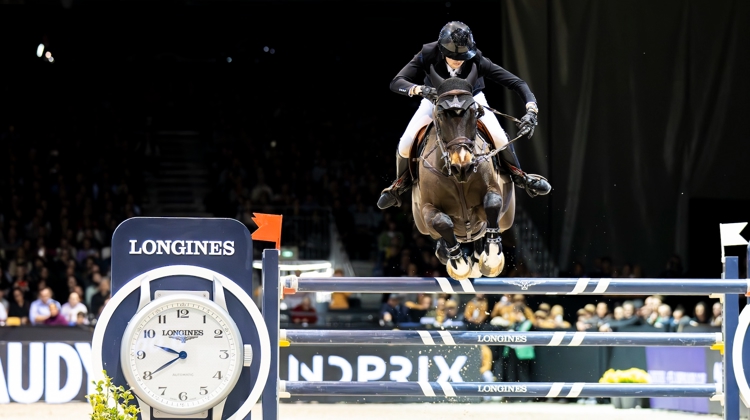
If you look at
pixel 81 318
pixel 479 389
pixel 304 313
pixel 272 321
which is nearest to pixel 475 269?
pixel 479 389

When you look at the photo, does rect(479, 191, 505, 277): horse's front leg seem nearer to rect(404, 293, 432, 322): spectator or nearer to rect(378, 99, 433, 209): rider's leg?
rect(378, 99, 433, 209): rider's leg

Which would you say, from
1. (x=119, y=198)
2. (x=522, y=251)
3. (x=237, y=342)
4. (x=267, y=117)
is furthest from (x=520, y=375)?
(x=267, y=117)

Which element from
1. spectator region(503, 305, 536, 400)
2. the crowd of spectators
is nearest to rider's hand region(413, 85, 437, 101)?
spectator region(503, 305, 536, 400)

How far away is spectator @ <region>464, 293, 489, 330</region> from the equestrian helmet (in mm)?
5042

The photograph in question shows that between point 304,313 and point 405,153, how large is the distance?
586 centimetres

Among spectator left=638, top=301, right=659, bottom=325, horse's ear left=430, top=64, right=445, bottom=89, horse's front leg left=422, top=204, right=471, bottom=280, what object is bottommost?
spectator left=638, top=301, right=659, bottom=325

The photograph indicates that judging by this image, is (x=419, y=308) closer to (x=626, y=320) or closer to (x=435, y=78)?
(x=626, y=320)

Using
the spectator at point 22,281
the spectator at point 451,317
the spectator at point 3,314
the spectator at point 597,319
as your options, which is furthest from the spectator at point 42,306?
the spectator at point 597,319

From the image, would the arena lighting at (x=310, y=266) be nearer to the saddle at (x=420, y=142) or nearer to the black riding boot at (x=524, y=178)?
the saddle at (x=420, y=142)

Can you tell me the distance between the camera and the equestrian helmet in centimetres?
Answer: 557

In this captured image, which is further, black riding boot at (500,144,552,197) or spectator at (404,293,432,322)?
spectator at (404,293,432,322)

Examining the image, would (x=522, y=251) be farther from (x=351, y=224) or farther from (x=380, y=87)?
(x=380, y=87)

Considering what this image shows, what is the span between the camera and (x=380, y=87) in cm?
1852

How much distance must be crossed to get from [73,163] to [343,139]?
15.4 ft
